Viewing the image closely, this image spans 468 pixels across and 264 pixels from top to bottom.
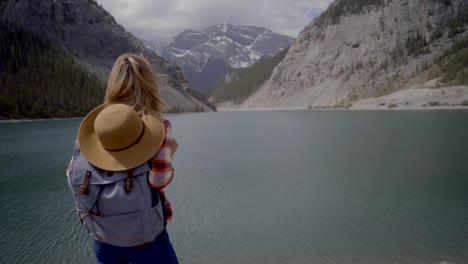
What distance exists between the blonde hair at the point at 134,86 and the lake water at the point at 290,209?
202 inches

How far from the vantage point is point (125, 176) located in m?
2.37

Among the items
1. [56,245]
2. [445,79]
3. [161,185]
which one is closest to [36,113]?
[56,245]

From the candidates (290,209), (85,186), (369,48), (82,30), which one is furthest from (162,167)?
(82,30)

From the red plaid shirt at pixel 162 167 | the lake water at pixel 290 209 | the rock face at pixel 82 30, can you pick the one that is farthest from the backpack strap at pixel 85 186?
the rock face at pixel 82 30

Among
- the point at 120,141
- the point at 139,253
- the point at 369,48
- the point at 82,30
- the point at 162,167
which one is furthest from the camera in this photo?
the point at 82,30

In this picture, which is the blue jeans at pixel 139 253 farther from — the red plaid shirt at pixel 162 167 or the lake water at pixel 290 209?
the lake water at pixel 290 209

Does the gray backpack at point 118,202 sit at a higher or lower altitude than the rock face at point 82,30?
lower

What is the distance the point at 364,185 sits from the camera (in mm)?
12680

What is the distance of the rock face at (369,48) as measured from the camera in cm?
10344

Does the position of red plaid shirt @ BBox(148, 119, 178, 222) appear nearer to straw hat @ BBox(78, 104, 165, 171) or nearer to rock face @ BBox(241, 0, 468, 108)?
straw hat @ BBox(78, 104, 165, 171)

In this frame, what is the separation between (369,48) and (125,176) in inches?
5129

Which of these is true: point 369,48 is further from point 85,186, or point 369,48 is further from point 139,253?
point 85,186

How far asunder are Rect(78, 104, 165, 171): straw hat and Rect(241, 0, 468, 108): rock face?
328 feet

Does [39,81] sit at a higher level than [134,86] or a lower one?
higher
